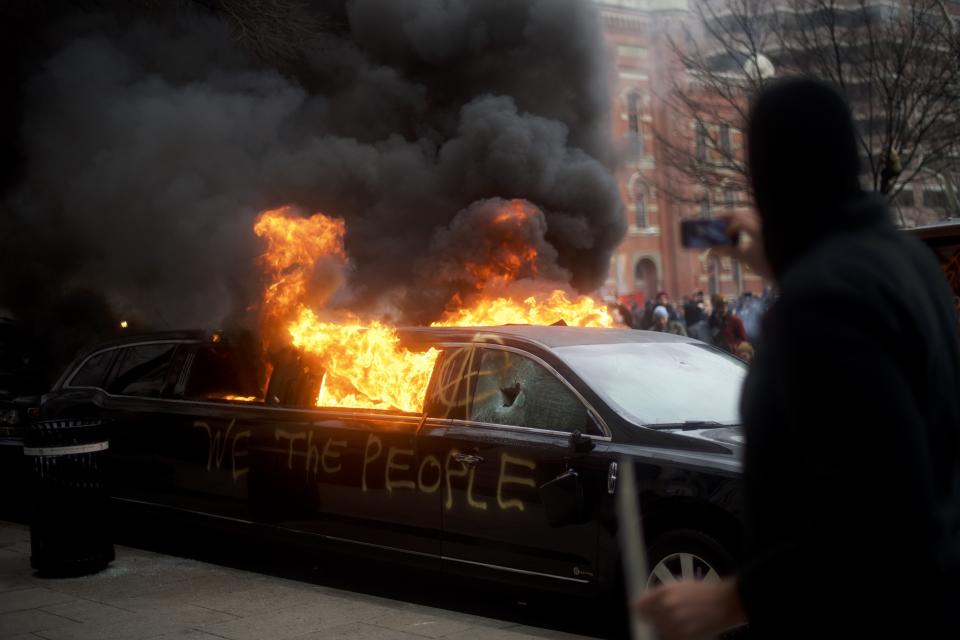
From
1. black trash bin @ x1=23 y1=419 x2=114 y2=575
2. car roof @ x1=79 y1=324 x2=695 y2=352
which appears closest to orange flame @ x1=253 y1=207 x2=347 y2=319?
car roof @ x1=79 y1=324 x2=695 y2=352

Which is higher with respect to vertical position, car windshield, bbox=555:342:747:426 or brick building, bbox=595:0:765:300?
brick building, bbox=595:0:765:300

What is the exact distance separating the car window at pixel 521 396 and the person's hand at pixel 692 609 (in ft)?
11.4

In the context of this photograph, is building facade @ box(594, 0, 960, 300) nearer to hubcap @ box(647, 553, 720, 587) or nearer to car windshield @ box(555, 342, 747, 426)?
car windshield @ box(555, 342, 747, 426)

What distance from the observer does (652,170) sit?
26.8m

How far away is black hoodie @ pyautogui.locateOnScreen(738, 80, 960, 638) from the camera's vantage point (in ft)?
5.24

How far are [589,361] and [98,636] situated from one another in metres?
2.74

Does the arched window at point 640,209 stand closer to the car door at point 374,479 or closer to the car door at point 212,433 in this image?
the car door at point 212,433

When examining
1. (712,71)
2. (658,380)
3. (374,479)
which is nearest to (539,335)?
(658,380)

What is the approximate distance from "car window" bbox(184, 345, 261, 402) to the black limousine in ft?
0.04

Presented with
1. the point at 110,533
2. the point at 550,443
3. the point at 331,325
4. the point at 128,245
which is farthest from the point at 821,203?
the point at 128,245

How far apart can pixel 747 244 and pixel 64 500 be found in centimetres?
547

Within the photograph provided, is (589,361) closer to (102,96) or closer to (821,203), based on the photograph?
(821,203)

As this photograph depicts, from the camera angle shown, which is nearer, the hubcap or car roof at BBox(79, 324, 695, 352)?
the hubcap

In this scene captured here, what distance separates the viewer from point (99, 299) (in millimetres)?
12719
